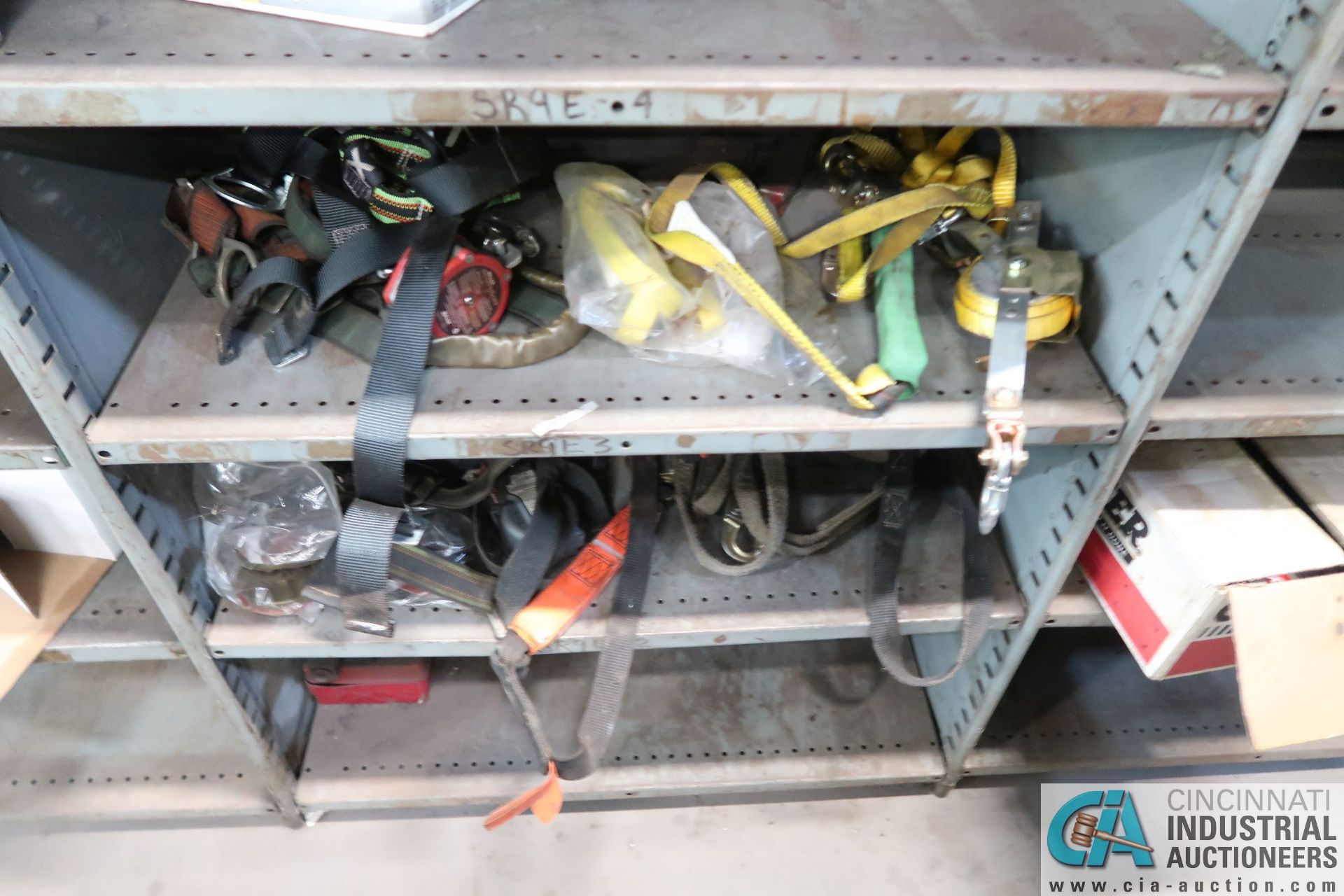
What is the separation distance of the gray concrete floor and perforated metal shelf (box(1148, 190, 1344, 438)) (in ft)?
2.76

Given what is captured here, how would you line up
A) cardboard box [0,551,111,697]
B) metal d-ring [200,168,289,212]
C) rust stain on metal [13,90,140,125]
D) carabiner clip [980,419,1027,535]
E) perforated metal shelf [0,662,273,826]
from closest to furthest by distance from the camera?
rust stain on metal [13,90,140,125], carabiner clip [980,419,1027,535], metal d-ring [200,168,289,212], cardboard box [0,551,111,697], perforated metal shelf [0,662,273,826]

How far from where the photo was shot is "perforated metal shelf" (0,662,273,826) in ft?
4.45

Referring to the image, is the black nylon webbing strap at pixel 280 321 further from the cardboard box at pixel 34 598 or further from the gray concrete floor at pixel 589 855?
the gray concrete floor at pixel 589 855

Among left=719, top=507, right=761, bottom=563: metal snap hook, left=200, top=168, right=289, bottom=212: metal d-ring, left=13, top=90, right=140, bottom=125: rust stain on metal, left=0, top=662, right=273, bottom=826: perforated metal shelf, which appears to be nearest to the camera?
left=13, top=90, right=140, bottom=125: rust stain on metal

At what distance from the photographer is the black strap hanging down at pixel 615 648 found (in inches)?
45.0

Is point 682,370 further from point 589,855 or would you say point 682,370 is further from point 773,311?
point 589,855

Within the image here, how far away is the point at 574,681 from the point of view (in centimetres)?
148

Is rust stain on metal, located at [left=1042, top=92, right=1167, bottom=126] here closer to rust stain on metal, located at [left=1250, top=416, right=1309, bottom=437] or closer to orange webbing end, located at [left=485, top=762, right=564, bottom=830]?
rust stain on metal, located at [left=1250, top=416, right=1309, bottom=437]

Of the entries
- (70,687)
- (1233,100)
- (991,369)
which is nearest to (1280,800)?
→ (991,369)

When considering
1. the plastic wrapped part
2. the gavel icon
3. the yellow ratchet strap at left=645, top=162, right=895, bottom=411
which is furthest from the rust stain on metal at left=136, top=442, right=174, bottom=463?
the gavel icon

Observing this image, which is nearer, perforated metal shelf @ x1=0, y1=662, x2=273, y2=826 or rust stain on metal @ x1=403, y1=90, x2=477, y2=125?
rust stain on metal @ x1=403, y1=90, x2=477, y2=125

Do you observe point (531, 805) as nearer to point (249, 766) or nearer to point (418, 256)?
point (249, 766)

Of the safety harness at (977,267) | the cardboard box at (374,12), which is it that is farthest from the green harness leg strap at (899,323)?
the cardboard box at (374,12)

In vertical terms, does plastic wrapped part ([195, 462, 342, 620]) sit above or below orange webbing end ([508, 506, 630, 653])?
above
